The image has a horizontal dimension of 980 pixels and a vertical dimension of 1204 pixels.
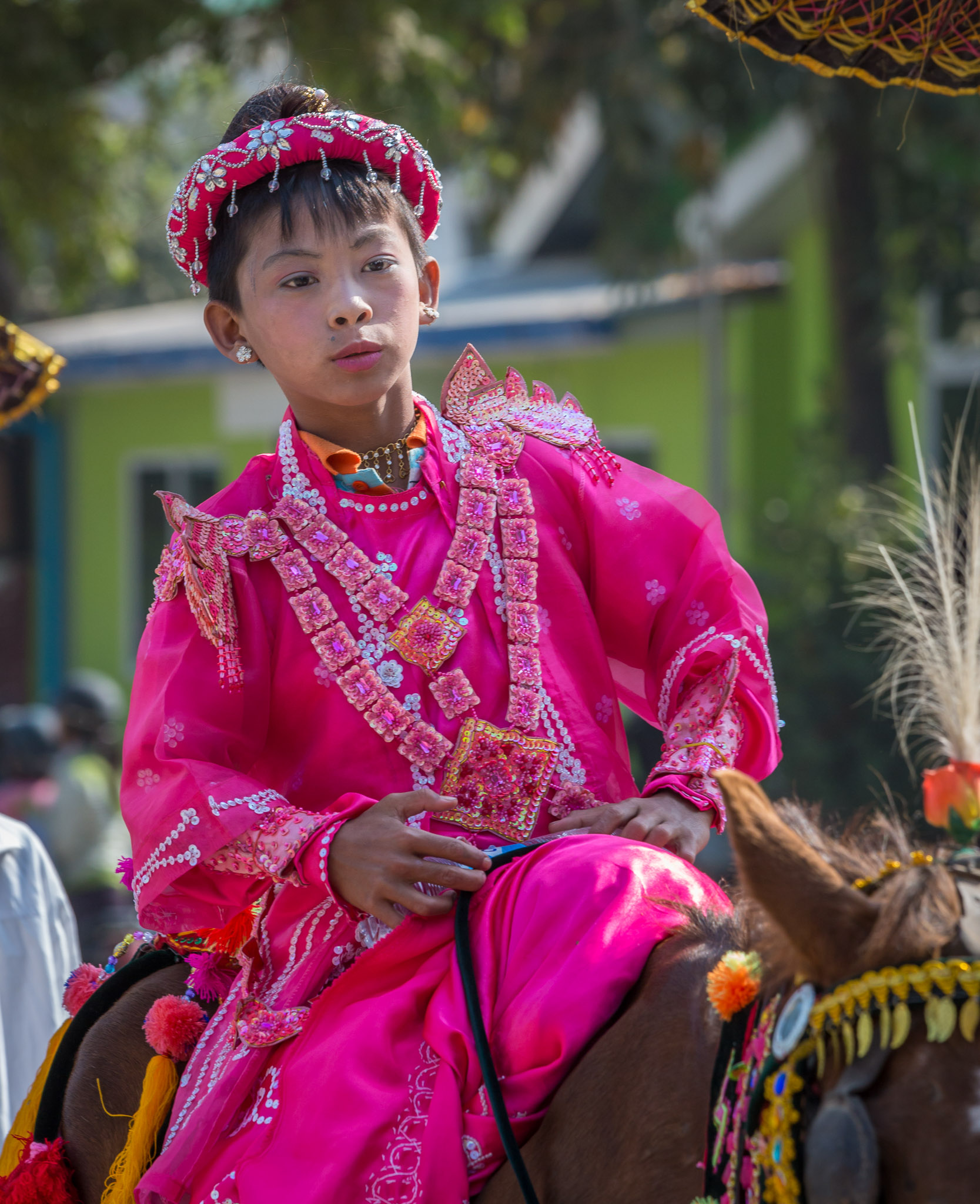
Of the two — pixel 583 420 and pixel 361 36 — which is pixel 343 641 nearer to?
pixel 583 420

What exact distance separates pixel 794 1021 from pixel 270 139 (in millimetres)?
1520

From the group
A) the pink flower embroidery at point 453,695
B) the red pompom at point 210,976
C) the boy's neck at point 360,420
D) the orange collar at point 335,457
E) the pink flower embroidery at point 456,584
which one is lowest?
the red pompom at point 210,976

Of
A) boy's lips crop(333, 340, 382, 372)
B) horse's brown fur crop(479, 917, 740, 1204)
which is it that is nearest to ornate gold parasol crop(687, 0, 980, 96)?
boy's lips crop(333, 340, 382, 372)

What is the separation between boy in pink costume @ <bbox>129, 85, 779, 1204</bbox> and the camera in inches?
71.9

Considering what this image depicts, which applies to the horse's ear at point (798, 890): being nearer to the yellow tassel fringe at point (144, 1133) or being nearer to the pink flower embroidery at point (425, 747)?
the pink flower embroidery at point (425, 747)

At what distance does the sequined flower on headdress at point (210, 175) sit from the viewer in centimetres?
225

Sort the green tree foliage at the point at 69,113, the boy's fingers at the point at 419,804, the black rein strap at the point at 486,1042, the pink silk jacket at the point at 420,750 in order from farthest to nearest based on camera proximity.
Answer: the green tree foliage at the point at 69,113 → the boy's fingers at the point at 419,804 → the pink silk jacket at the point at 420,750 → the black rein strap at the point at 486,1042

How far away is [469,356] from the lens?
2592 millimetres

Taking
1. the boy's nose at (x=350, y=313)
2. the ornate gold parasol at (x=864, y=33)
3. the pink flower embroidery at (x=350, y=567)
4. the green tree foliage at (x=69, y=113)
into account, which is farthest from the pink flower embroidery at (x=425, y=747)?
the green tree foliage at (x=69, y=113)

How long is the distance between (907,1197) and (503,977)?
2.18 ft

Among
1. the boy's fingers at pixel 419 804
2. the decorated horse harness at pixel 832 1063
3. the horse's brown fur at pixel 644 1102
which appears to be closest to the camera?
the decorated horse harness at pixel 832 1063

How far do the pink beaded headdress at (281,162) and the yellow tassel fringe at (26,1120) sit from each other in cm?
131

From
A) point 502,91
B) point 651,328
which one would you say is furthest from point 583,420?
point 651,328

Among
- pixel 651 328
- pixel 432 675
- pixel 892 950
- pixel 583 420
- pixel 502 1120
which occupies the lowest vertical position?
pixel 502 1120
